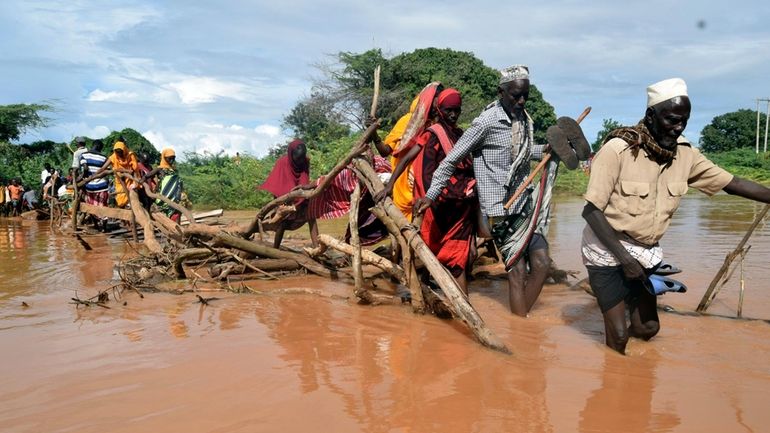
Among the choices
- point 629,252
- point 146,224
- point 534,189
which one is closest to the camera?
point 629,252

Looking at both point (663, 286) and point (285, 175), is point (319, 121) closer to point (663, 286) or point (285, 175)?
point (285, 175)

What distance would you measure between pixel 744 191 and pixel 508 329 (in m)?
1.63

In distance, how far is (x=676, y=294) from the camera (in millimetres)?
5285

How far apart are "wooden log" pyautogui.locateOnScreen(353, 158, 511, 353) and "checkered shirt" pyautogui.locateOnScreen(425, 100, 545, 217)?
32 cm

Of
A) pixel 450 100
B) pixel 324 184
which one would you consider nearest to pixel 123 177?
pixel 324 184

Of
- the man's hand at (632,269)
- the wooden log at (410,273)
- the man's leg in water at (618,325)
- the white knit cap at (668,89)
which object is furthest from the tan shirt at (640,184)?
the wooden log at (410,273)

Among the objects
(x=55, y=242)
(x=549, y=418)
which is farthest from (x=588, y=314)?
(x=55, y=242)

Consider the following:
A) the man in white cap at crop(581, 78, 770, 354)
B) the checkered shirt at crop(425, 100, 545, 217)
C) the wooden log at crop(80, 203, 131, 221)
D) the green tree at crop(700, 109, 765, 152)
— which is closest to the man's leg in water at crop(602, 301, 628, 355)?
the man in white cap at crop(581, 78, 770, 354)

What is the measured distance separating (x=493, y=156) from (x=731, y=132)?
51170 mm

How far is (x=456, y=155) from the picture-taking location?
4414mm

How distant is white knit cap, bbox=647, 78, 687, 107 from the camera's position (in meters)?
3.20

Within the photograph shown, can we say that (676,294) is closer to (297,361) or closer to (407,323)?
(407,323)

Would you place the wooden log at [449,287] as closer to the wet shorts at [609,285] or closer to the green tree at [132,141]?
the wet shorts at [609,285]

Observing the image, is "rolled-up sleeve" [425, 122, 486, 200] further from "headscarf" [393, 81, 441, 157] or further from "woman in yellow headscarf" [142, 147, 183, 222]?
"woman in yellow headscarf" [142, 147, 183, 222]
